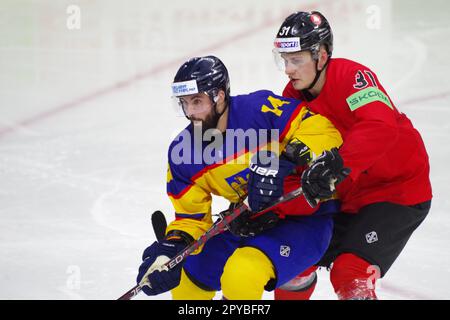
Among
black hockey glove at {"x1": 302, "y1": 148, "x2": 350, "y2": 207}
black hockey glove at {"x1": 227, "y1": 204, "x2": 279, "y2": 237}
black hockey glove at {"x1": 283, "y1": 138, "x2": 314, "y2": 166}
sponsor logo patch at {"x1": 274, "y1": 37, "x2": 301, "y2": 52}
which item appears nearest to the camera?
black hockey glove at {"x1": 302, "y1": 148, "x2": 350, "y2": 207}

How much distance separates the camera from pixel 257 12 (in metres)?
6.61

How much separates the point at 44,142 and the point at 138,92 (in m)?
0.90

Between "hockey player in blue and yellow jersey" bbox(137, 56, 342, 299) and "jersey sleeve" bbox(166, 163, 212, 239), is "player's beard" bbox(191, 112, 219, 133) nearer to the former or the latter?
"hockey player in blue and yellow jersey" bbox(137, 56, 342, 299)

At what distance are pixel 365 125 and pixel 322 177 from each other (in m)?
0.34

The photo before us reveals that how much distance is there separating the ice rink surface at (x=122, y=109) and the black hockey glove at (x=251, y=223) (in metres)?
0.80

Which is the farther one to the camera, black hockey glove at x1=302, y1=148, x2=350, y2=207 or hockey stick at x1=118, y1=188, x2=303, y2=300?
hockey stick at x1=118, y1=188, x2=303, y2=300

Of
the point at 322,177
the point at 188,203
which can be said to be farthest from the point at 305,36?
the point at 188,203

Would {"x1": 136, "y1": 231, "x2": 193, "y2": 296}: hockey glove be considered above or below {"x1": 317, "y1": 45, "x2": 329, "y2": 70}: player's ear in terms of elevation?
below

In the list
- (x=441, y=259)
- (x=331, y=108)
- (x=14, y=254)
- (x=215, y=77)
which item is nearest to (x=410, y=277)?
(x=441, y=259)

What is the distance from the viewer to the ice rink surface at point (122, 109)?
13.3 feet

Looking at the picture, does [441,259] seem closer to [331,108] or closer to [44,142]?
[331,108]

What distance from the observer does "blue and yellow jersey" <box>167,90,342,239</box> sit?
3.12 m

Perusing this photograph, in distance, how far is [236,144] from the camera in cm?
315
